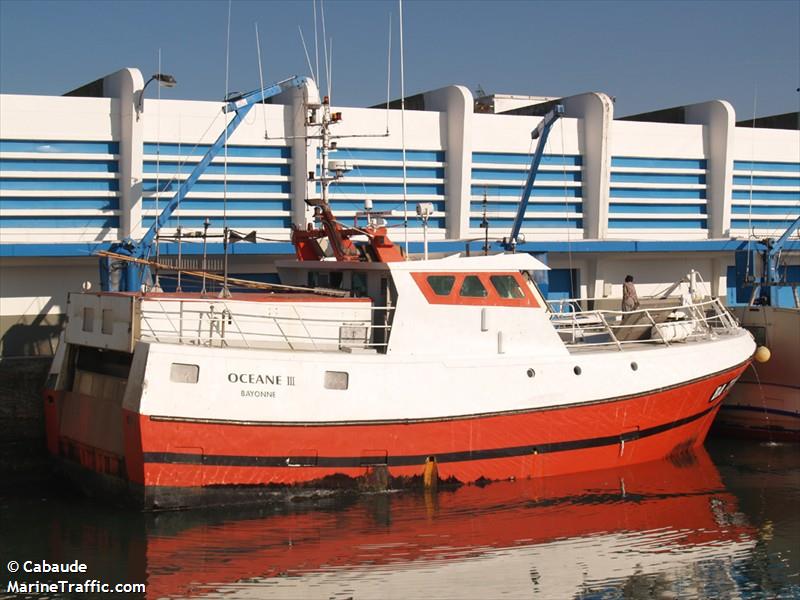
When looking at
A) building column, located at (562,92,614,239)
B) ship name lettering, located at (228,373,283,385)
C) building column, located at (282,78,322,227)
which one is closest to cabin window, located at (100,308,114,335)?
ship name lettering, located at (228,373,283,385)

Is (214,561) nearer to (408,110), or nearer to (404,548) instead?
(404,548)

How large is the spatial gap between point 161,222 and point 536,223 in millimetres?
10198

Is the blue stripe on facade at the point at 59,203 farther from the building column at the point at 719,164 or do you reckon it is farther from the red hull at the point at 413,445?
the building column at the point at 719,164

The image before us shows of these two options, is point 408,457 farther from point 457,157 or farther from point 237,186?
point 457,157

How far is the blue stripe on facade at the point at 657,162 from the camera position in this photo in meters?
28.6

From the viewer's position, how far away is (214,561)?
1196 centimetres

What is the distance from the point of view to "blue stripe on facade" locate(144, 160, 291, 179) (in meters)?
23.7

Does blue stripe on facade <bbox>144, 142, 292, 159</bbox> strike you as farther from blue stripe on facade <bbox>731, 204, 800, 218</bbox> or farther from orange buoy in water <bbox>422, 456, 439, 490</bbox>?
blue stripe on facade <bbox>731, 204, 800, 218</bbox>

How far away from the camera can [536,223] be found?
91.0 feet

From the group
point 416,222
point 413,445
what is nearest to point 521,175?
point 416,222

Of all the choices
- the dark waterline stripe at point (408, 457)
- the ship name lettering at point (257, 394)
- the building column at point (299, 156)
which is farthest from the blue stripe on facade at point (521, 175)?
the ship name lettering at point (257, 394)

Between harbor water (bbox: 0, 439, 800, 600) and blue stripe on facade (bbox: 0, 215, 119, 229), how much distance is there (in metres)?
8.90

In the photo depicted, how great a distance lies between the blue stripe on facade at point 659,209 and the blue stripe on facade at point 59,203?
1317 cm

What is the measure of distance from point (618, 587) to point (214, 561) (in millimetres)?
4521
